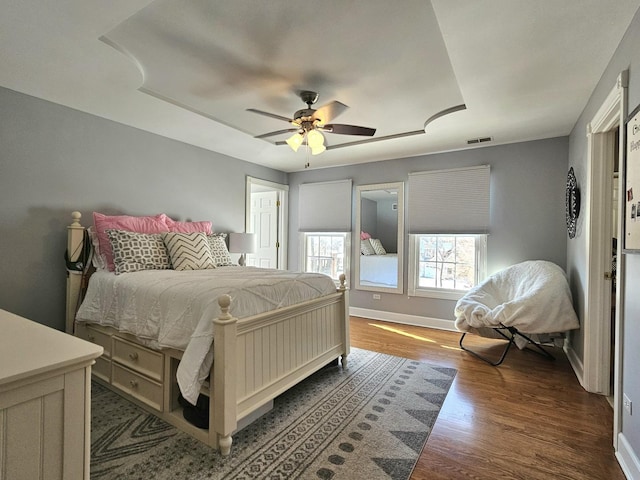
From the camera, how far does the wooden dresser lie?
80 centimetres

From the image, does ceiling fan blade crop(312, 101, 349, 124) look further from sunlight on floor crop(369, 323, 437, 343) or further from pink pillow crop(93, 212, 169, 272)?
sunlight on floor crop(369, 323, 437, 343)

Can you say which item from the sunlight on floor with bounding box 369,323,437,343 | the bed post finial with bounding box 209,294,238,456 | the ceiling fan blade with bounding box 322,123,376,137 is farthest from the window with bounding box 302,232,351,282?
the bed post finial with bounding box 209,294,238,456

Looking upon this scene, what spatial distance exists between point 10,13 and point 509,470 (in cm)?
365

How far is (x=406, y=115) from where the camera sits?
3.23 meters

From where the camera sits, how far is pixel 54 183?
9.29 ft

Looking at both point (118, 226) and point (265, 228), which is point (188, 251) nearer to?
point (118, 226)

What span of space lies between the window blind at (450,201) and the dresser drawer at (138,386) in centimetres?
351

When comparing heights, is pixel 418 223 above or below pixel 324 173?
below

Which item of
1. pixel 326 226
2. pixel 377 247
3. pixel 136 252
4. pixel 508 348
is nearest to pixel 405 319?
pixel 377 247

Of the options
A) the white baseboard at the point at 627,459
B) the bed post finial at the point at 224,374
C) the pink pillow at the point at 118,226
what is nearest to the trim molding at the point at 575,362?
the white baseboard at the point at 627,459

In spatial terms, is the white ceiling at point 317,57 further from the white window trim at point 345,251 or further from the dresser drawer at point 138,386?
the dresser drawer at point 138,386

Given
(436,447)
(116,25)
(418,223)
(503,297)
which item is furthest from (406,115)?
(436,447)

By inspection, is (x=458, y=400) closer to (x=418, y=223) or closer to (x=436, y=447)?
(x=436, y=447)

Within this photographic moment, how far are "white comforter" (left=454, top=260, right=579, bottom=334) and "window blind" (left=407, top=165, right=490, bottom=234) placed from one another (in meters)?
0.77
